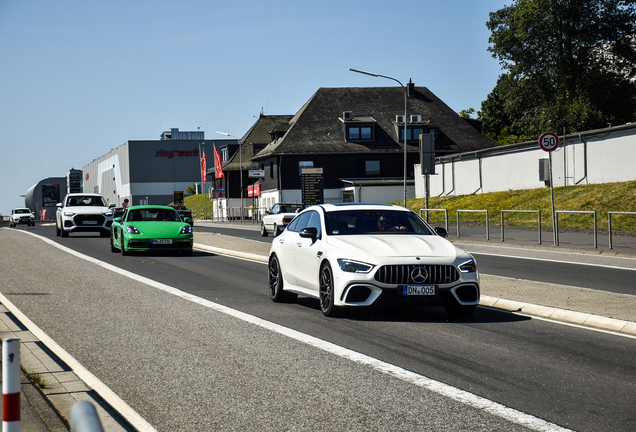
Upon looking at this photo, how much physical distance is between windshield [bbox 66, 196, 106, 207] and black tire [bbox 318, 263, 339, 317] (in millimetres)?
26408

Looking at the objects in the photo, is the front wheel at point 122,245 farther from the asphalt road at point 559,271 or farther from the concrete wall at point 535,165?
the concrete wall at point 535,165

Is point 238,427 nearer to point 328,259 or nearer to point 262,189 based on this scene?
point 328,259

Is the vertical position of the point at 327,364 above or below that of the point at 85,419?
below

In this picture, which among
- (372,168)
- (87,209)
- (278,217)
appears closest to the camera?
(87,209)

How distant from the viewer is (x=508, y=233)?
31219mm

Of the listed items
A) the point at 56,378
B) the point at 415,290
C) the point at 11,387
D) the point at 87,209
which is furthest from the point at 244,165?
the point at 11,387

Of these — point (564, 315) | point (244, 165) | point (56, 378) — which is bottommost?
point (564, 315)

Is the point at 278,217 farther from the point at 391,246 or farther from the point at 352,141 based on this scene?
the point at 352,141

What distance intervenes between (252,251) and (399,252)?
572 inches

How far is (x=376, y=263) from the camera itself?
9.54 m

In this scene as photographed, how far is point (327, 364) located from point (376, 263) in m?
2.67

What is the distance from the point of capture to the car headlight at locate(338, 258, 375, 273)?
31.5 feet

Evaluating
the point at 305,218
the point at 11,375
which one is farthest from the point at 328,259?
the point at 11,375

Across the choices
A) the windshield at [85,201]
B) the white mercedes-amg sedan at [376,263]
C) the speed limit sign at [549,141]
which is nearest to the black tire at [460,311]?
the white mercedes-amg sedan at [376,263]
